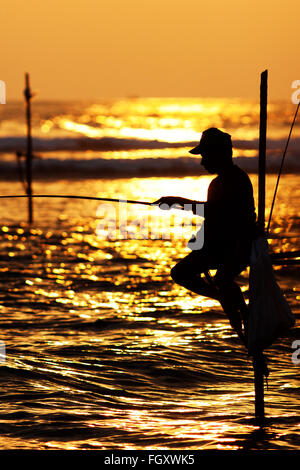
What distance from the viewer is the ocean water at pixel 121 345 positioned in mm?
6543

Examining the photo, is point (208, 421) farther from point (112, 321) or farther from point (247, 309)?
point (112, 321)

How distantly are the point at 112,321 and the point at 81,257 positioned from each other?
215 inches

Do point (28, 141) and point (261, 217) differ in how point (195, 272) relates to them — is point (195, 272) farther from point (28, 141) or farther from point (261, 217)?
point (28, 141)

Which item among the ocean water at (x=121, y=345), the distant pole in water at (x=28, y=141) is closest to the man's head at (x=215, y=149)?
the ocean water at (x=121, y=345)

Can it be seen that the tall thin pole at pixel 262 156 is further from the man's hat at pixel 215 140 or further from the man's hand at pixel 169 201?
the man's hand at pixel 169 201

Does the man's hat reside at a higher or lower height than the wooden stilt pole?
higher

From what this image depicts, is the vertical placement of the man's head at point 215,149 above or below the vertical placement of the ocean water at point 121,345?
above

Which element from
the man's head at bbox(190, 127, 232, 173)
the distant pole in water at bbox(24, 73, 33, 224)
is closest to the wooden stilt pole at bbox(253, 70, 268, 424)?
the man's head at bbox(190, 127, 232, 173)

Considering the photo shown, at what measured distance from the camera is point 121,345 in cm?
946

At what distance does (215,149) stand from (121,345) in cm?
369

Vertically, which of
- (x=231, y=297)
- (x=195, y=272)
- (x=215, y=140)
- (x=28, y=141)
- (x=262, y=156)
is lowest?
(x=231, y=297)

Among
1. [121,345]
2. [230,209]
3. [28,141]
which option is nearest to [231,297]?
[230,209]

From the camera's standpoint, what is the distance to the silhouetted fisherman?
20.7 feet

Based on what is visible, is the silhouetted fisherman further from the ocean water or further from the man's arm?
the ocean water
